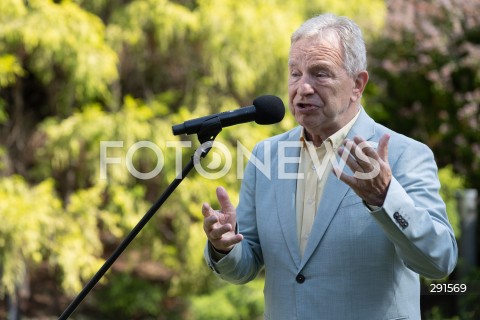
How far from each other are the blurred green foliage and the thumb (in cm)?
448

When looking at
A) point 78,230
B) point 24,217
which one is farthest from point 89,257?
point 24,217

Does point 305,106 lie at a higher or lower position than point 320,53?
lower

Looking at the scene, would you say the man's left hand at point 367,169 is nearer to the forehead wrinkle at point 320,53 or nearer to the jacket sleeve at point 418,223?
the jacket sleeve at point 418,223

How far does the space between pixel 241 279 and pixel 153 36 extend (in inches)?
214

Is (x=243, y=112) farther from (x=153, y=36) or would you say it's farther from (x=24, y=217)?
(x=153, y=36)

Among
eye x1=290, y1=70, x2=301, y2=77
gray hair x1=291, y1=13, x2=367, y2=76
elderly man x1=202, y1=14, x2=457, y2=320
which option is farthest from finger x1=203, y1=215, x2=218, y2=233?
gray hair x1=291, y1=13, x2=367, y2=76

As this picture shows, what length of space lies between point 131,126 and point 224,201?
4798 mm

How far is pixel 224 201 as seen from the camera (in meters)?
2.46

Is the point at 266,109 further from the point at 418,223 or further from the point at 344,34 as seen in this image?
the point at 418,223

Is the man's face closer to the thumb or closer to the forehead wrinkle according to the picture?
the forehead wrinkle

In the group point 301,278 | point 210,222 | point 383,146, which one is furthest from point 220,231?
point 383,146

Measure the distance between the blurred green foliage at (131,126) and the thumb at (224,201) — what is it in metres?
4.48

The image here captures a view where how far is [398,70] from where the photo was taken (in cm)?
897

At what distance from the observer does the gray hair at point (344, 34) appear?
2.55m
